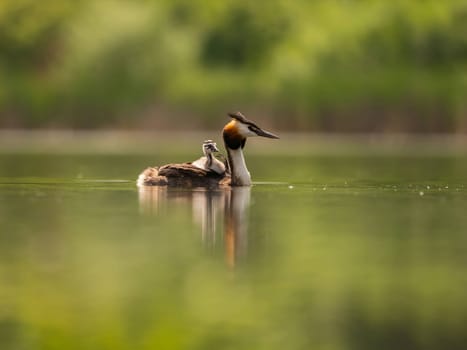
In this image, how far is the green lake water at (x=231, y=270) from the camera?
782cm

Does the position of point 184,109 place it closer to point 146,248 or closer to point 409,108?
point 409,108

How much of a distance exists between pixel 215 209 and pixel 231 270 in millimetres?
4754

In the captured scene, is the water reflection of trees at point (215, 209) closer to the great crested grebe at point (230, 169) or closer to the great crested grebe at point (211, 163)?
the great crested grebe at point (230, 169)

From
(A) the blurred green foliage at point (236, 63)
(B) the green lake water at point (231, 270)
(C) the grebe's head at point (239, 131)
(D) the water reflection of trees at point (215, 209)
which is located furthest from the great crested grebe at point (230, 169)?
(A) the blurred green foliage at point (236, 63)

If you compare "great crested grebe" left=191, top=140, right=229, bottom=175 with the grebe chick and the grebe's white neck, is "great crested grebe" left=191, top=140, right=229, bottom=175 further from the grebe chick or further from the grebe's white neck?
the grebe's white neck

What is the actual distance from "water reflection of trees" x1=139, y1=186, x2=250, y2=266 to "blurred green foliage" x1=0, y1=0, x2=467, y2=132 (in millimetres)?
35269

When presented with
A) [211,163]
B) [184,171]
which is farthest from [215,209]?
[211,163]

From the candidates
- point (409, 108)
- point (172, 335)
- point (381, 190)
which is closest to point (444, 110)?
point (409, 108)

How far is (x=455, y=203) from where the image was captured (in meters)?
16.2

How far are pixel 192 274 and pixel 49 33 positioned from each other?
178ft

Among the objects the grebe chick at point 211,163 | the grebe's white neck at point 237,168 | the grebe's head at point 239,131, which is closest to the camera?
the grebe's white neck at point 237,168

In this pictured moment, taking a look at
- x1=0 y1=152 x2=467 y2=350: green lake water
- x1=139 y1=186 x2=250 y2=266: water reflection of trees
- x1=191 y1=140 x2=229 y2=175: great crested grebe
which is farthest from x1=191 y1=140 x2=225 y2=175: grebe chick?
x1=0 y1=152 x2=467 y2=350: green lake water

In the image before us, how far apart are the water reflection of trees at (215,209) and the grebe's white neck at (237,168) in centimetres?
12

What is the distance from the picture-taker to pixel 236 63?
6384 cm
